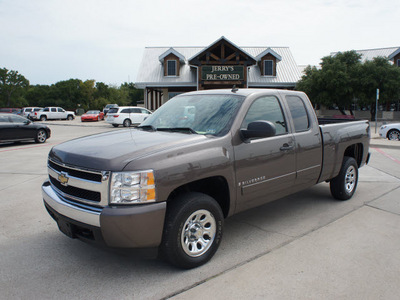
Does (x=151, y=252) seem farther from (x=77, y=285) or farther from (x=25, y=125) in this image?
(x=25, y=125)

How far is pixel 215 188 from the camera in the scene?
3.72 metres

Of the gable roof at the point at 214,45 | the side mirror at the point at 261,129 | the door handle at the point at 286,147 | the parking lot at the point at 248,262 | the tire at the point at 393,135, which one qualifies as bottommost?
the parking lot at the point at 248,262

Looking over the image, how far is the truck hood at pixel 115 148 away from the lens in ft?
9.72

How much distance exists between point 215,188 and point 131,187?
1144 millimetres

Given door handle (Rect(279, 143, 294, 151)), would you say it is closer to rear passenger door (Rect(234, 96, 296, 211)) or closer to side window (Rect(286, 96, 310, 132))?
rear passenger door (Rect(234, 96, 296, 211))

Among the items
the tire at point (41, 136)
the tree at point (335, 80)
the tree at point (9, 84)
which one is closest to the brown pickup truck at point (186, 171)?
the tire at point (41, 136)

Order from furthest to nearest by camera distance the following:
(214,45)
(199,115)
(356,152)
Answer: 1. (214,45)
2. (356,152)
3. (199,115)

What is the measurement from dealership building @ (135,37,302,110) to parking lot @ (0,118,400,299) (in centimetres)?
2439

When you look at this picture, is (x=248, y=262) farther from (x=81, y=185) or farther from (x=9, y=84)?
(x=9, y=84)

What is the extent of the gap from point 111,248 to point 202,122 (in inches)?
67.6

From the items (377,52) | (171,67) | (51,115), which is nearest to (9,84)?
(51,115)

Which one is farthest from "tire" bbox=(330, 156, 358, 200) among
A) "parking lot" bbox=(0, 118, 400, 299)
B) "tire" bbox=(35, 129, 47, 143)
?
"tire" bbox=(35, 129, 47, 143)

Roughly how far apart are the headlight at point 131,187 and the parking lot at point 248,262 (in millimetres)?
494

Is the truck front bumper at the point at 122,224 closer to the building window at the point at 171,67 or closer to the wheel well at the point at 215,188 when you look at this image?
the wheel well at the point at 215,188
